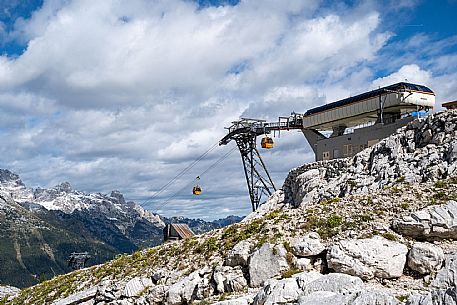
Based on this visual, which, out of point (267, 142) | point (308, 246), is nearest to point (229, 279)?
point (308, 246)

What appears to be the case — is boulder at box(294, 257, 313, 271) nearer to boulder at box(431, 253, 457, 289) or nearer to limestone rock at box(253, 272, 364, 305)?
limestone rock at box(253, 272, 364, 305)

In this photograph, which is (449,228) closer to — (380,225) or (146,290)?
(380,225)

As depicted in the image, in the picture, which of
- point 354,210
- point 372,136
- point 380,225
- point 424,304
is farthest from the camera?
point 372,136

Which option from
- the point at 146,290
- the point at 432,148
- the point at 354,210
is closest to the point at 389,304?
the point at 354,210

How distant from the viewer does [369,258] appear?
778 inches

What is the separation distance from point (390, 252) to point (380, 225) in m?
2.33

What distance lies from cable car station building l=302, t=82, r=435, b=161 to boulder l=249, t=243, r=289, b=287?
22.4m

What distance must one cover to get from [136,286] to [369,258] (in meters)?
13.9

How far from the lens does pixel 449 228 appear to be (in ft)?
67.4

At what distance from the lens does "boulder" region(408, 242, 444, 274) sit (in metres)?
19.2

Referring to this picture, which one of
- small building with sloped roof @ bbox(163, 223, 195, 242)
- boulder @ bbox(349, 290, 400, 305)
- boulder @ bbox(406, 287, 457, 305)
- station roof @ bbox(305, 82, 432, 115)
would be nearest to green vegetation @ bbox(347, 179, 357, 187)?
station roof @ bbox(305, 82, 432, 115)

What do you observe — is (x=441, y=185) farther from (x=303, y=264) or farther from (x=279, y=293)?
(x=279, y=293)

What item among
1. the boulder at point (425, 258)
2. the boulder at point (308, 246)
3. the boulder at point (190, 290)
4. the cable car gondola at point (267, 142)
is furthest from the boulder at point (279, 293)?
the cable car gondola at point (267, 142)

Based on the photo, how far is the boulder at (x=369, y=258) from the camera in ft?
63.7
